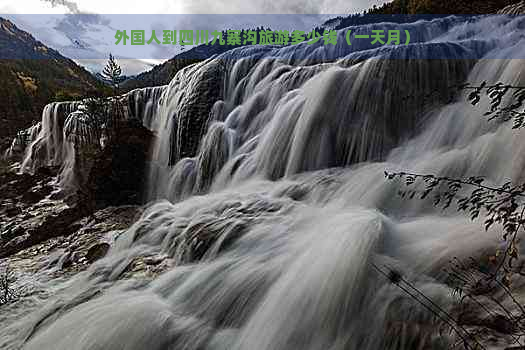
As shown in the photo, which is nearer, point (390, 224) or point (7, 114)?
point (390, 224)

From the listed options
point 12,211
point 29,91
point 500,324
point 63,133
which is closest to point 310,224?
point 500,324

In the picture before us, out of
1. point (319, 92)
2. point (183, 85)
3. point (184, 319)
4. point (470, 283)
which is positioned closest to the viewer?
A: point (470, 283)

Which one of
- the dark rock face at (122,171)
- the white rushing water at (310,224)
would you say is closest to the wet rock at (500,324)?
the white rushing water at (310,224)

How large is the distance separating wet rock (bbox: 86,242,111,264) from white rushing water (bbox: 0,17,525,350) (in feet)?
1.23

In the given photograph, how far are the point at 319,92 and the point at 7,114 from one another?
57.6 metres

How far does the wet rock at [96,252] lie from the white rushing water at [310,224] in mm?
375

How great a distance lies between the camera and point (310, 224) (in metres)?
4.52

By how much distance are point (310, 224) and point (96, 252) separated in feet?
13.9

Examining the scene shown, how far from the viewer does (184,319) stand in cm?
353

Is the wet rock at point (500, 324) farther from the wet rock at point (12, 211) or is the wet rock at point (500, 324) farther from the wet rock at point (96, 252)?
the wet rock at point (12, 211)

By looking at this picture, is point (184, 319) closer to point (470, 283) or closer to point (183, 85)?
point (470, 283)

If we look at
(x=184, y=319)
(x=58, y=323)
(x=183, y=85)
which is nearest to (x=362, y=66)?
(x=184, y=319)

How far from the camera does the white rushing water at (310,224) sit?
3.01 meters

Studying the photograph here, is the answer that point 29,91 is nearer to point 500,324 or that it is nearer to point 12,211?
point 12,211
